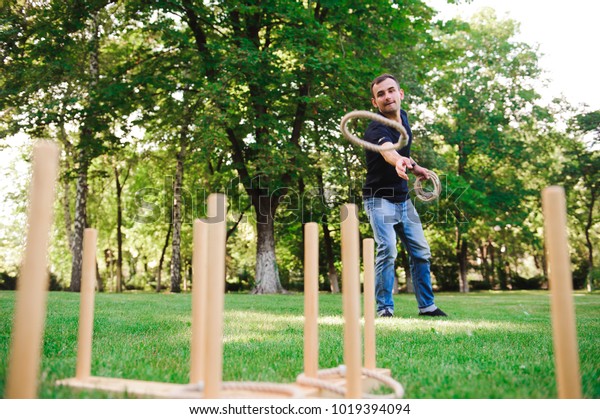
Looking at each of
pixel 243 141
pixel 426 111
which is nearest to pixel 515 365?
pixel 243 141

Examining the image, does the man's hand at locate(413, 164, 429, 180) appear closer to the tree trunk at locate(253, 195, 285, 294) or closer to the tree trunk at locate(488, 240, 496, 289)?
the tree trunk at locate(253, 195, 285, 294)

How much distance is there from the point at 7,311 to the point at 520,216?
24.3m

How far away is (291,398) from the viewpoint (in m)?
2.41

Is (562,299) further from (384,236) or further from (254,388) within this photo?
(384,236)

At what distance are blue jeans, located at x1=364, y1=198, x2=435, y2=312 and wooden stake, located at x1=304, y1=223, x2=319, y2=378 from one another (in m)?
3.63

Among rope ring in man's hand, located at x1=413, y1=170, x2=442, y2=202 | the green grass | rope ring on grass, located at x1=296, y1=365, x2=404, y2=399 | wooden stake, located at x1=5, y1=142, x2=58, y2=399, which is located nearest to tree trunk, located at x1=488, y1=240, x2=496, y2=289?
rope ring in man's hand, located at x1=413, y1=170, x2=442, y2=202

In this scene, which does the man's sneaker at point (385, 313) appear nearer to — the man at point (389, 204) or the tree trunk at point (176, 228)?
the man at point (389, 204)

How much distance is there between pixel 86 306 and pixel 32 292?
1.25 m

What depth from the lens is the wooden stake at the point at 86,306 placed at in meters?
2.78

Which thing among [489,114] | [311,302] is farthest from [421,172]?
[489,114]

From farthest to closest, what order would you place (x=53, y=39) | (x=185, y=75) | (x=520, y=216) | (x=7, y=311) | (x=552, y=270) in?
(x=520, y=216)
(x=185, y=75)
(x=53, y=39)
(x=7, y=311)
(x=552, y=270)

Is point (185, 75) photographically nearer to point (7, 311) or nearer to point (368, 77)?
point (368, 77)

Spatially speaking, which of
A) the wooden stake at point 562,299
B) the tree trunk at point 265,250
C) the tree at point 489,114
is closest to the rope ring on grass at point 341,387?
the wooden stake at point 562,299

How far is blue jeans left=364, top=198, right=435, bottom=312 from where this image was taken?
21.1ft
